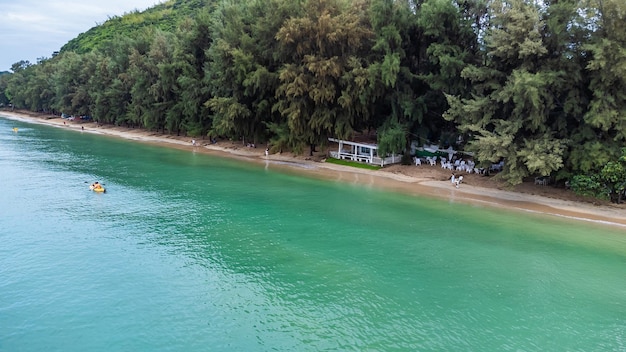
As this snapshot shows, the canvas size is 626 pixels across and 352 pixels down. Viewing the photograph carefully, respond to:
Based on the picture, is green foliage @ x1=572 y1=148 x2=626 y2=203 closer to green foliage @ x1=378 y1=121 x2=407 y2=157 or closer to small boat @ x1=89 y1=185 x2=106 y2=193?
green foliage @ x1=378 y1=121 x2=407 y2=157

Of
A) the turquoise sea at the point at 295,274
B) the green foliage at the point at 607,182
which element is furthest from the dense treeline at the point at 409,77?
the turquoise sea at the point at 295,274

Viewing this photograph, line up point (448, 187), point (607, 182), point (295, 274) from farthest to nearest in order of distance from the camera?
1. point (448, 187)
2. point (607, 182)
3. point (295, 274)

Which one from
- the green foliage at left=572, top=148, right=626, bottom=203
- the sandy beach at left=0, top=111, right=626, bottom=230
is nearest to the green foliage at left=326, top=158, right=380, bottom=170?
the sandy beach at left=0, top=111, right=626, bottom=230

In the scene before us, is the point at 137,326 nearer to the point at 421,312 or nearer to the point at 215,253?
the point at 215,253

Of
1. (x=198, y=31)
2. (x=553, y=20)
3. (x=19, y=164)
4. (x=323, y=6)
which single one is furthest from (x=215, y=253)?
(x=198, y=31)

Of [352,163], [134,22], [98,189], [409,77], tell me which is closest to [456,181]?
[409,77]

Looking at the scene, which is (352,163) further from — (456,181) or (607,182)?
(607,182)
